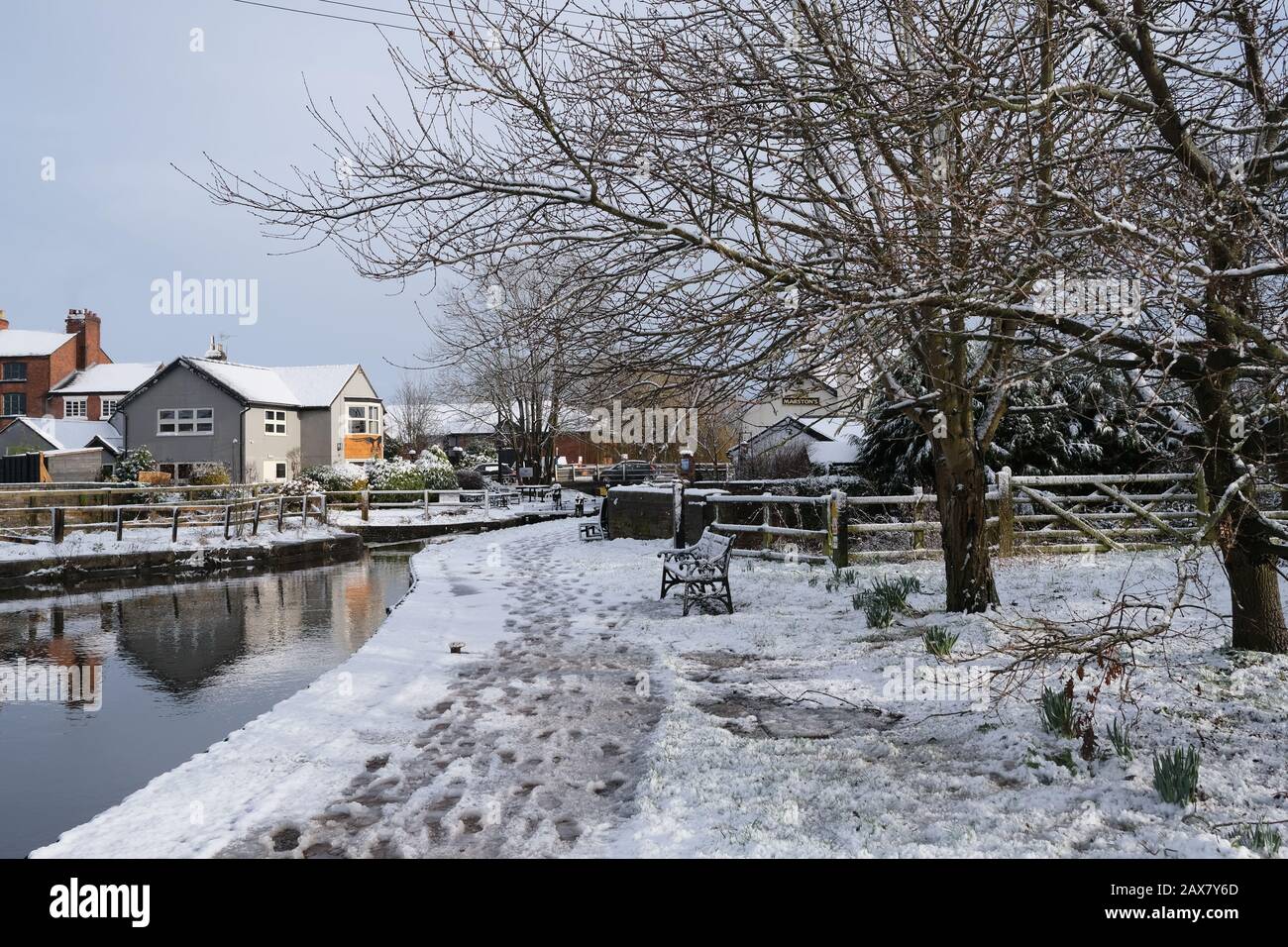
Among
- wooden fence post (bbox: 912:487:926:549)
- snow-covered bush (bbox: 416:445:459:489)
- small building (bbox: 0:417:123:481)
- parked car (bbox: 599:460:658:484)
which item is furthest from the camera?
parked car (bbox: 599:460:658:484)

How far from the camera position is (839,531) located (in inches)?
479

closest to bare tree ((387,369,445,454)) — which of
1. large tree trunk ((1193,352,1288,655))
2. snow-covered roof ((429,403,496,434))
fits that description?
snow-covered roof ((429,403,496,434))

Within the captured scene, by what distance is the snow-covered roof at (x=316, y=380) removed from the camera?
143ft

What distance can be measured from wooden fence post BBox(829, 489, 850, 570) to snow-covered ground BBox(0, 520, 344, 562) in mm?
13688

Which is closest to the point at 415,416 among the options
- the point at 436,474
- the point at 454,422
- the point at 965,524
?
the point at 454,422

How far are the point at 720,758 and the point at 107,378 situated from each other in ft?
187

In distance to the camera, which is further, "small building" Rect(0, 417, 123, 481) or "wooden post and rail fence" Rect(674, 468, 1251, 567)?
"small building" Rect(0, 417, 123, 481)

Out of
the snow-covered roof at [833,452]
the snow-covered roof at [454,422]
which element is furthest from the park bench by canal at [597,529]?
the snow-covered roof at [454,422]

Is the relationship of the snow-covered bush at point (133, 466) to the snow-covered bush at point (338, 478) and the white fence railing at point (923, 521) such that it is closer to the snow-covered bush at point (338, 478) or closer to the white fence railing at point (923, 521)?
the snow-covered bush at point (338, 478)

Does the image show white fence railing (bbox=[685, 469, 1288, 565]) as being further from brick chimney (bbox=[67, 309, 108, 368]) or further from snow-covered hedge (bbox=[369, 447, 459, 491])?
brick chimney (bbox=[67, 309, 108, 368])

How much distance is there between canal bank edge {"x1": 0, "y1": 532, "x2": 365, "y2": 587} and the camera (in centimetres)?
1585

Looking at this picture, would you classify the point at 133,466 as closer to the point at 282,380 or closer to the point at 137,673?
the point at 282,380

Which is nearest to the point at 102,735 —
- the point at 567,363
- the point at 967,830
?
the point at 567,363

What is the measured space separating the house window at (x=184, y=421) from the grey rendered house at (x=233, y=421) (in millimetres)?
43
